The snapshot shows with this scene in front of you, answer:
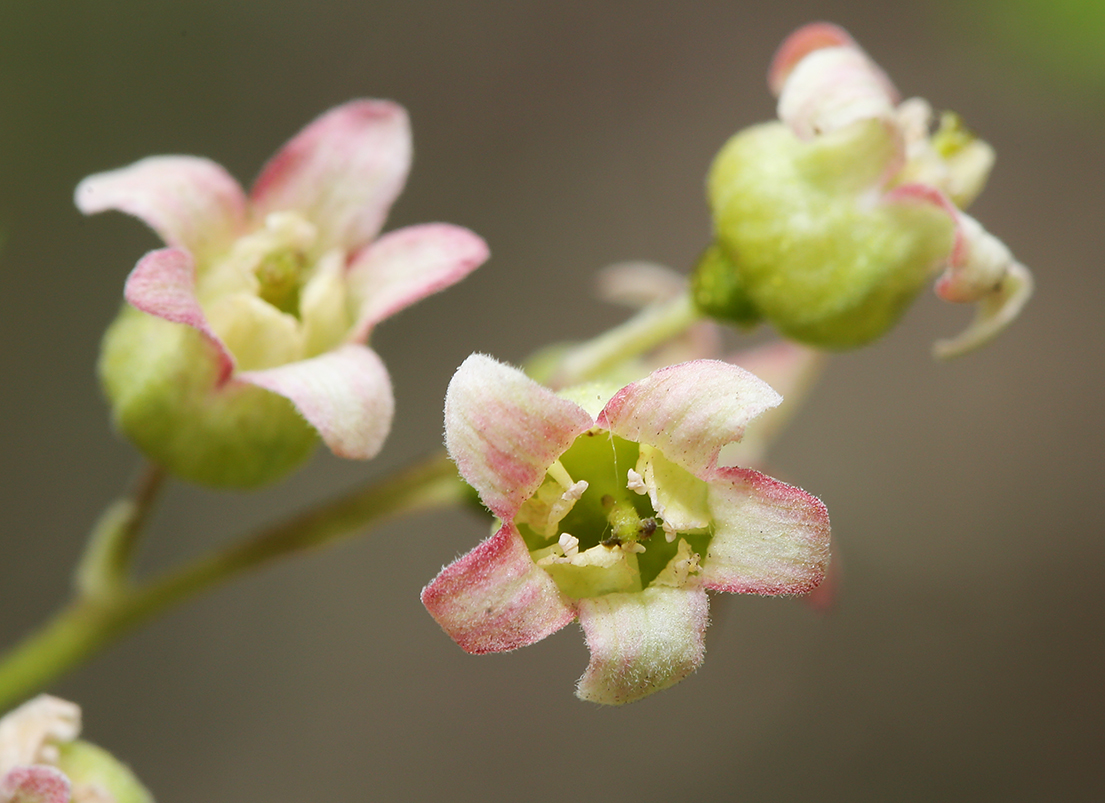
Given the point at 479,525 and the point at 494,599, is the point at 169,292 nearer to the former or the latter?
the point at 494,599

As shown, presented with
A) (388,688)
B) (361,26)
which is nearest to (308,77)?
(361,26)

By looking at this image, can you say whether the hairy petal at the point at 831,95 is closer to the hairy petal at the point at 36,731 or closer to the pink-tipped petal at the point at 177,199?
the pink-tipped petal at the point at 177,199

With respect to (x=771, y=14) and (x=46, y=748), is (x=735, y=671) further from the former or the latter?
(x=46, y=748)

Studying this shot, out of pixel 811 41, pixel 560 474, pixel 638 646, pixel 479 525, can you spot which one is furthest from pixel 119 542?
pixel 479 525

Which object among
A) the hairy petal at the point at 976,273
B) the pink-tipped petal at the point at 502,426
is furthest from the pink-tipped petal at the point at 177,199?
the hairy petal at the point at 976,273

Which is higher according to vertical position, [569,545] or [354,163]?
[354,163]

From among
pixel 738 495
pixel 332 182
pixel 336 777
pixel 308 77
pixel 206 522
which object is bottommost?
pixel 336 777
